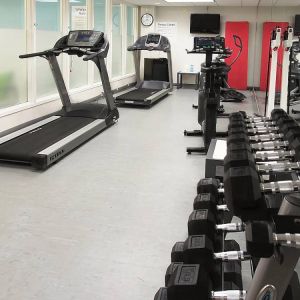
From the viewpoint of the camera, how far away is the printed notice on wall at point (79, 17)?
27.5ft

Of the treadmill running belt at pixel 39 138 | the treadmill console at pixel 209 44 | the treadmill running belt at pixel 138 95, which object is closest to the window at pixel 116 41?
the treadmill running belt at pixel 138 95

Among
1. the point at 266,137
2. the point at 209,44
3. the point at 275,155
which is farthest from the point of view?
the point at 209,44

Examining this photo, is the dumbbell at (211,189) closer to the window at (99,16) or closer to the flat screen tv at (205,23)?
the window at (99,16)

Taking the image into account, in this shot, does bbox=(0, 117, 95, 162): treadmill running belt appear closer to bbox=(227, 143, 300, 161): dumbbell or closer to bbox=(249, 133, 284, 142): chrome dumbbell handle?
bbox=(249, 133, 284, 142): chrome dumbbell handle

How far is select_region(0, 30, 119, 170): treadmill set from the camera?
182 inches

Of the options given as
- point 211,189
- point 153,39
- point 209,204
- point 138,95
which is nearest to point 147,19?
point 153,39

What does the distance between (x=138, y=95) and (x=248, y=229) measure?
27.2 feet

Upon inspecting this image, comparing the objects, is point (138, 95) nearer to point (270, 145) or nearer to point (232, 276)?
point (270, 145)

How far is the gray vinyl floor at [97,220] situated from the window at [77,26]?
3213mm

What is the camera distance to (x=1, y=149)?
475cm

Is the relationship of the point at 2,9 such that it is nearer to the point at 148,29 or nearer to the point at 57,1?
the point at 57,1

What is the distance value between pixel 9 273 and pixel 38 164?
6.69 ft

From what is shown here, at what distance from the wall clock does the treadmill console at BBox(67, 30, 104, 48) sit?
640 cm

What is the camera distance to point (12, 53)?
6172 mm
